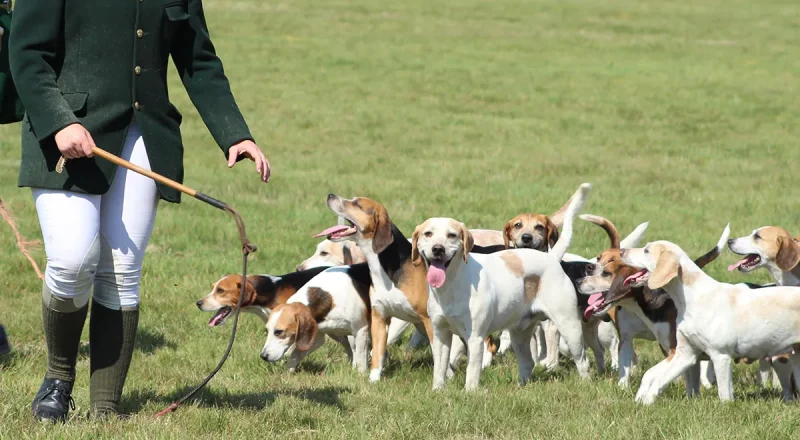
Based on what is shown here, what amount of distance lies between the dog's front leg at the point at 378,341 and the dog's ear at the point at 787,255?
9.30ft

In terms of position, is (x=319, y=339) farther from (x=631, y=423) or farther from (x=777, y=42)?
(x=777, y=42)

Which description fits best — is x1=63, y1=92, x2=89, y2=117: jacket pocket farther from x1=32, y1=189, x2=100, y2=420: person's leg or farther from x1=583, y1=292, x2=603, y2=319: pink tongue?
x1=583, y1=292, x2=603, y2=319: pink tongue

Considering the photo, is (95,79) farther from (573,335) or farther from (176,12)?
(573,335)

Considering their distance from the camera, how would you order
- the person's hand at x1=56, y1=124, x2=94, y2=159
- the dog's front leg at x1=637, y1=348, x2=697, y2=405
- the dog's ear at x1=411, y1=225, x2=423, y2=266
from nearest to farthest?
the person's hand at x1=56, y1=124, x2=94, y2=159
the dog's front leg at x1=637, y1=348, x2=697, y2=405
the dog's ear at x1=411, y1=225, x2=423, y2=266

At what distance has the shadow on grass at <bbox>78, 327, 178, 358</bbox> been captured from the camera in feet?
24.7

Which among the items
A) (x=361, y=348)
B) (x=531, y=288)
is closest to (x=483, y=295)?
(x=531, y=288)

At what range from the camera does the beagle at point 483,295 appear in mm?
6902

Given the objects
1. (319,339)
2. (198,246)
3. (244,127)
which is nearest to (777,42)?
(198,246)

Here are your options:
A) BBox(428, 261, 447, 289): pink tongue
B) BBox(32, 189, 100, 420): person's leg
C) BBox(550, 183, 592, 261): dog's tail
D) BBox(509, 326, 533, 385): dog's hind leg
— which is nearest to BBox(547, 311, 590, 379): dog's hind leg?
BBox(509, 326, 533, 385): dog's hind leg

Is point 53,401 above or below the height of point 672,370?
above

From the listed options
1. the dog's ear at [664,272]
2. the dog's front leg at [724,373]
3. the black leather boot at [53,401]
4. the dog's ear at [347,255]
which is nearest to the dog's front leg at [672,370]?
the dog's front leg at [724,373]

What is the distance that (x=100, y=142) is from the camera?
15.6 feet

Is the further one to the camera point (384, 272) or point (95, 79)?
point (384, 272)

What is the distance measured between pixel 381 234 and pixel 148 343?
1.92 metres
